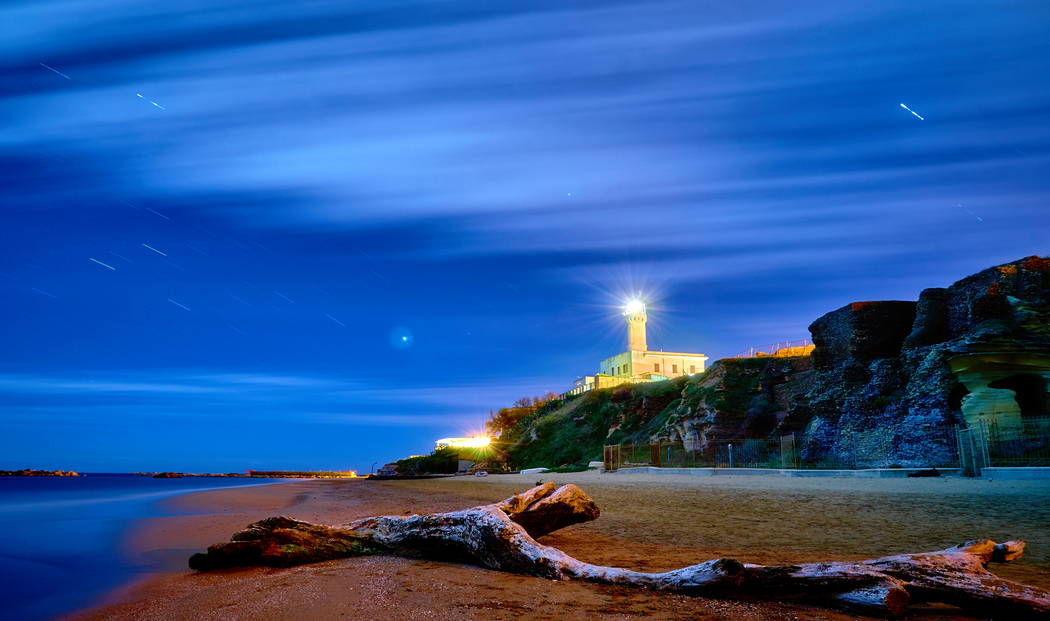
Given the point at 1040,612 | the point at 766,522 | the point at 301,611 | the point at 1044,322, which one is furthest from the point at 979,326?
the point at 301,611

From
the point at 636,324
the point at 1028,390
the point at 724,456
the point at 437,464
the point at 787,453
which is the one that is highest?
the point at 636,324

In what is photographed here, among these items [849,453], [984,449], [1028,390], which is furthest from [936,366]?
[984,449]

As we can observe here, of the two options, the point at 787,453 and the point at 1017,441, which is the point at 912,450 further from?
the point at 787,453

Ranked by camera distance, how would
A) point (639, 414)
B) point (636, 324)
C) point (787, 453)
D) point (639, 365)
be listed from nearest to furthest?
point (787, 453) < point (639, 414) < point (639, 365) < point (636, 324)

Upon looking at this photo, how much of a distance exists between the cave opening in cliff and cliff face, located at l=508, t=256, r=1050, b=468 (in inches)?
2.0

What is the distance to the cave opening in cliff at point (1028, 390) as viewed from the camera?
24078 mm

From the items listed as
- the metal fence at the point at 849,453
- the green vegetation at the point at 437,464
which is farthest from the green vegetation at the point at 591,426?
the metal fence at the point at 849,453

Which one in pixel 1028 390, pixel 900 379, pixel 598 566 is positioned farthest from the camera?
pixel 900 379

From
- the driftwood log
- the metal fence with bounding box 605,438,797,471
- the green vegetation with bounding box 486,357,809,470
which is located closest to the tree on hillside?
the green vegetation with bounding box 486,357,809,470

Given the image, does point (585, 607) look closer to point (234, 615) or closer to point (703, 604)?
point (703, 604)

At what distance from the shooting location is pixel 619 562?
639 cm

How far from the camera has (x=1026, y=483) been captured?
14414 millimetres

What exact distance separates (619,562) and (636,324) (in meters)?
87.9

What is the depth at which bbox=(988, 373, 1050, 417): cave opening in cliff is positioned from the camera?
24.1 meters
